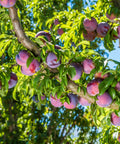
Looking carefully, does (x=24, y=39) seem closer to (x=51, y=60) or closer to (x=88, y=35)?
(x=51, y=60)

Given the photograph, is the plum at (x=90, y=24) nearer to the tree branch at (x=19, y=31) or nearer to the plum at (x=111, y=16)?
the plum at (x=111, y=16)

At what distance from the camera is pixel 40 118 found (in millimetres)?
3434

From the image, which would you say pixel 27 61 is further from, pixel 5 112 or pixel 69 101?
pixel 5 112

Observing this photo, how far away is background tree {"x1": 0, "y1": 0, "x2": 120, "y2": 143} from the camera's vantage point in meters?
1.14

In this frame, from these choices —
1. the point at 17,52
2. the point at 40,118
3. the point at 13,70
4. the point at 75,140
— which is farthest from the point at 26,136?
the point at 17,52

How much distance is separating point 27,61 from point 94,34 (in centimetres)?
78

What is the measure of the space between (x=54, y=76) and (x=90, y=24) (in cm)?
57

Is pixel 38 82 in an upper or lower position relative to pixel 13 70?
lower

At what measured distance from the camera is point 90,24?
1591 mm

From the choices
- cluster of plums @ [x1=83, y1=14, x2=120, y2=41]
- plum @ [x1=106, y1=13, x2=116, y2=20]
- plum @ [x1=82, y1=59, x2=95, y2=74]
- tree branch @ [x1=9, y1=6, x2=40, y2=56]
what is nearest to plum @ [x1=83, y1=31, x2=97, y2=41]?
cluster of plums @ [x1=83, y1=14, x2=120, y2=41]

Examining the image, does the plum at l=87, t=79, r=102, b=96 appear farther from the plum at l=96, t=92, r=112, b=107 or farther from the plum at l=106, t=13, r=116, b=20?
the plum at l=106, t=13, r=116, b=20

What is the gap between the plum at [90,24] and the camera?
5.09 feet

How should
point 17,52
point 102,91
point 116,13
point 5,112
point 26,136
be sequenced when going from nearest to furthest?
point 102,91
point 17,52
point 116,13
point 26,136
point 5,112

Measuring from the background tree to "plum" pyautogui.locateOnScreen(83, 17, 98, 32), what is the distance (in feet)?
0.16
